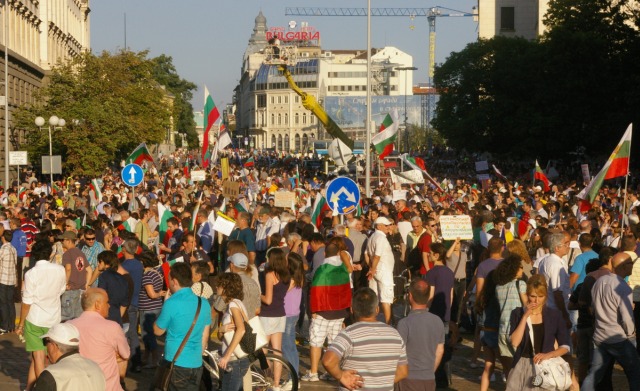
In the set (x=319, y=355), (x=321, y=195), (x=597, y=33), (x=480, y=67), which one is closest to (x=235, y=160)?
(x=480, y=67)

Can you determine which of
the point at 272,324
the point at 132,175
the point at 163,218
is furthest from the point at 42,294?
the point at 132,175

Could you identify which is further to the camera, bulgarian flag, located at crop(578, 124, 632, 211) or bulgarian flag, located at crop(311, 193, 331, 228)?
bulgarian flag, located at crop(311, 193, 331, 228)

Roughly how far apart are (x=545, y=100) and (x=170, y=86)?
229 feet

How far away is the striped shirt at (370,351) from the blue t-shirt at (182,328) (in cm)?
229

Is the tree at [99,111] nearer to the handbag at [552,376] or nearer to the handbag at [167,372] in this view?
the handbag at [167,372]

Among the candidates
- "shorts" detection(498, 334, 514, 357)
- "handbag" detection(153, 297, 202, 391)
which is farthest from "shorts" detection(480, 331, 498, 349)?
"handbag" detection(153, 297, 202, 391)

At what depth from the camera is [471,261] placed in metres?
18.0

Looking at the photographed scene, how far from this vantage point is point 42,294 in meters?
12.1

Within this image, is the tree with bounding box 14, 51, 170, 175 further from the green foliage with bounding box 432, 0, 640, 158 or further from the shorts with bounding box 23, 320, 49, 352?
the shorts with bounding box 23, 320, 49, 352

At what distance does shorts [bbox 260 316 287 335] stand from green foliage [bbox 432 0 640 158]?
40572 mm

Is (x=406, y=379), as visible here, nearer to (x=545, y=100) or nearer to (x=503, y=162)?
(x=545, y=100)

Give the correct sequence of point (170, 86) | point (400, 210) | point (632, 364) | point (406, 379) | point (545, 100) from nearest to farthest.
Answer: point (406, 379)
point (632, 364)
point (400, 210)
point (545, 100)
point (170, 86)

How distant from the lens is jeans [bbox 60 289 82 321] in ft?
46.0

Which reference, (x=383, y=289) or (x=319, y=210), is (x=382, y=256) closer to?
(x=383, y=289)
